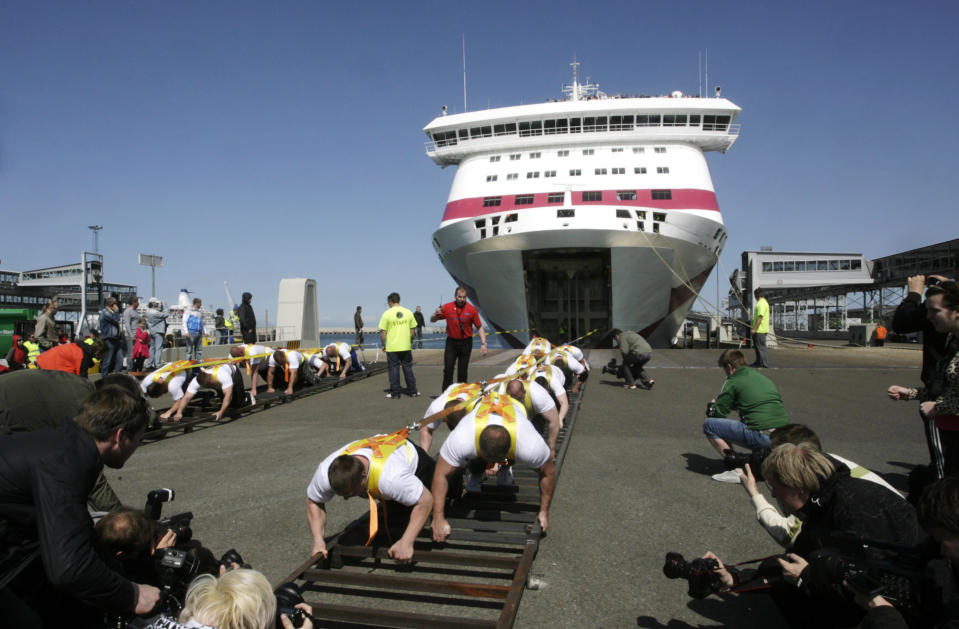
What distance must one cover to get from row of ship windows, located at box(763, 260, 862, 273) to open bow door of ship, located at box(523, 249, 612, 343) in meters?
14.6

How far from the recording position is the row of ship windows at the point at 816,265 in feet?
113

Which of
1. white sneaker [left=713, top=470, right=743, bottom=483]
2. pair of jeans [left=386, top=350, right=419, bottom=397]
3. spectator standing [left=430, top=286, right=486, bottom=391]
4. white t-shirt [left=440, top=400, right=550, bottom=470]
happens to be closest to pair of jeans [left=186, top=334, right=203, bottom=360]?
pair of jeans [left=386, top=350, right=419, bottom=397]

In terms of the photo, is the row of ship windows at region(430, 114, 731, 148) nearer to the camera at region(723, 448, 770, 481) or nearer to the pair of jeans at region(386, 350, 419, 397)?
the pair of jeans at region(386, 350, 419, 397)

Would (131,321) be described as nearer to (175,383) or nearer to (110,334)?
(110,334)

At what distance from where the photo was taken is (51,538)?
172 cm

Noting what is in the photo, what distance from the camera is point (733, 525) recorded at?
12.2 feet

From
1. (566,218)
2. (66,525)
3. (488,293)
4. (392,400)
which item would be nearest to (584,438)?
(392,400)

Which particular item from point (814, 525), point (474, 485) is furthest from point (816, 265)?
point (814, 525)

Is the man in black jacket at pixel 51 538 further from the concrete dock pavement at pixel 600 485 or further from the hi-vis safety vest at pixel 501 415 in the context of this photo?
the hi-vis safety vest at pixel 501 415

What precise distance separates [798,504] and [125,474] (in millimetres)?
5276

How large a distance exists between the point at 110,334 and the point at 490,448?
921 centimetres

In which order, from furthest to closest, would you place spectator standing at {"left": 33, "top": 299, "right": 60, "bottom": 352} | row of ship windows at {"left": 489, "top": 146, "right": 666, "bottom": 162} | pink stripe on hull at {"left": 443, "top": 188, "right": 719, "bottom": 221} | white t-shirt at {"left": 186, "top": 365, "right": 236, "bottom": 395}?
row of ship windows at {"left": 489, "top": 146, "right": 666, "bottom": 162} → pink stripe on hull at {"left": 443, "top": 188, "right": 719, "bottom": 221} → spectator standing at {"left": 33, "top": 299, "right": 60, "bottom": 352} → white t-shirt at {"left": 186, "top": 365, "right": 236, "bottom": 395}

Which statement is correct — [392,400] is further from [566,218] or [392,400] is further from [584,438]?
[566,218]

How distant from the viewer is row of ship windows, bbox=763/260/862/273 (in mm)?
34438
